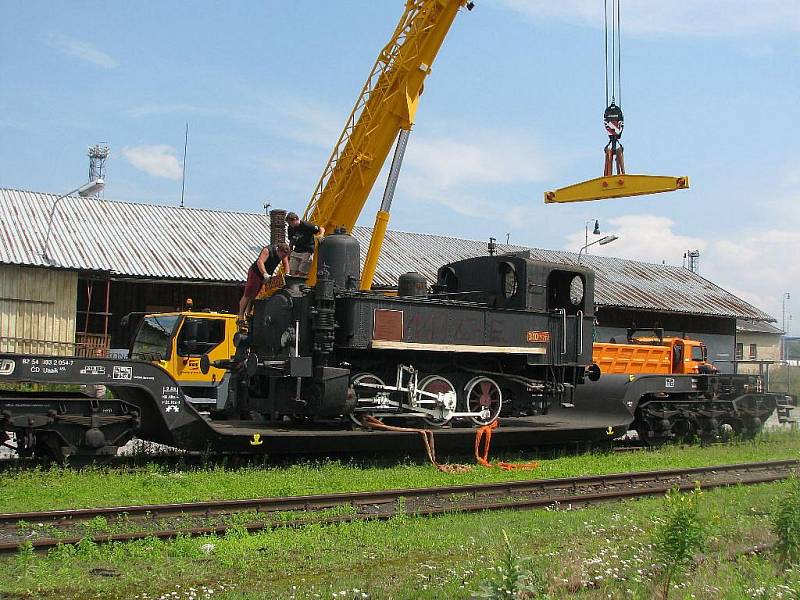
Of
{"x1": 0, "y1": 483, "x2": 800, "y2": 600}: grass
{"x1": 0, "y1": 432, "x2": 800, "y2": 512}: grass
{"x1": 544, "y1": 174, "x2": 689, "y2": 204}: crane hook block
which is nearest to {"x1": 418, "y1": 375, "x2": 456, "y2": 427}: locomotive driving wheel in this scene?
{"x1": 0, "y1": 432, "x2": 800, "y2": 512}: grass

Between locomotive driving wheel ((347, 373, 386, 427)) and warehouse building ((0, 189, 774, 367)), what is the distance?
917cm

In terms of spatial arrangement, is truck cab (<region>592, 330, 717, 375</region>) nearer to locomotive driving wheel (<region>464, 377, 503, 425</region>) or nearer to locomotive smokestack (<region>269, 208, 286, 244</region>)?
locomotive driving wheel (<region>464, 377, 503, 425</region>)

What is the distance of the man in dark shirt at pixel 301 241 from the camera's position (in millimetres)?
Answer: 12078

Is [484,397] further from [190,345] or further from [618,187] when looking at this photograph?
[190,345]

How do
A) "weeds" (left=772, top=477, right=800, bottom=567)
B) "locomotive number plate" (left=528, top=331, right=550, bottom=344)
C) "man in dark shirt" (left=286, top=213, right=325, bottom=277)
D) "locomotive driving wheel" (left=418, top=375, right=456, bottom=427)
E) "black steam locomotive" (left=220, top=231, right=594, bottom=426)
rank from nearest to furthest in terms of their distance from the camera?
"weeds" (left=772, top=477, right=800, bottom=567)
"black steam locomotive" (left=220, top=231, right=594, bottom=426)
"locomotive driving wheel" (left=418, top=375, right=456, bottom=427)
"man in dark shirt" (left=286, top=213, right=325, bottom=277)
"locomotive number plate" (left=528, top=331, right=550, bottom=344)

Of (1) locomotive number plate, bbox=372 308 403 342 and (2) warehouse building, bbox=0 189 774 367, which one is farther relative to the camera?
(2) warehouse building, bbox=0 189 774 367

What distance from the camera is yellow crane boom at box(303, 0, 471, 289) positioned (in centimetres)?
1538

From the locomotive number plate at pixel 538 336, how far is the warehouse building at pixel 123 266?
6.75m

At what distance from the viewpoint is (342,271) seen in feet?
38.5

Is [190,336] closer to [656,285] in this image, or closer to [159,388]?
[159,388]

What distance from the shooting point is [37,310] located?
21.2 meters

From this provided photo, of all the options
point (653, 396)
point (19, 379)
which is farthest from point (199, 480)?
point (653, 396)

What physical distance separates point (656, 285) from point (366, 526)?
104 ft

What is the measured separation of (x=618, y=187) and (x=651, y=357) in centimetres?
446
